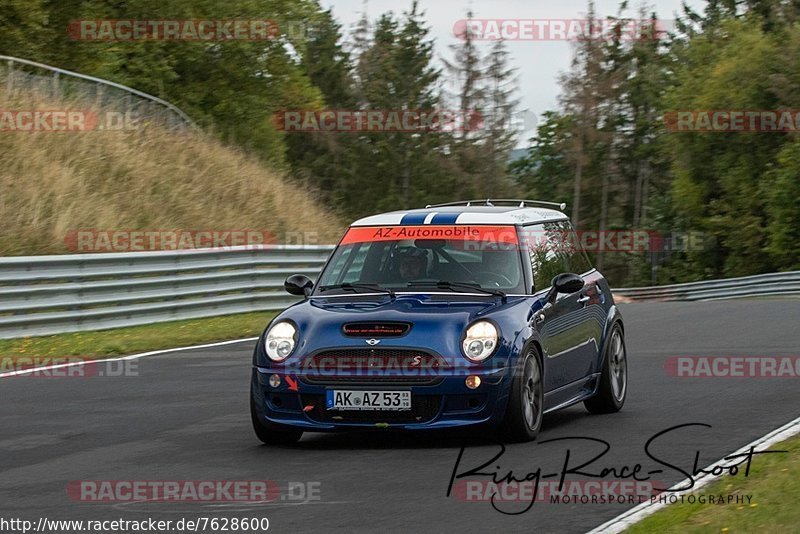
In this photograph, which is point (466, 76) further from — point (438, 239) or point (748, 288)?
point (438, 239)

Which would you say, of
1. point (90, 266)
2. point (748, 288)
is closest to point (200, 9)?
point (748, 288)

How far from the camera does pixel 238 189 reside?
32.7m

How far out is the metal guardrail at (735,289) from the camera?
40969 millimetres

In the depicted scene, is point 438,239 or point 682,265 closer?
point 438,239

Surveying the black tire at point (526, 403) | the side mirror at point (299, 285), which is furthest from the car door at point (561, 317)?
the side mirror at point (299, 285)

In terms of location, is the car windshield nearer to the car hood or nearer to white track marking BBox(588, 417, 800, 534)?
the car hood

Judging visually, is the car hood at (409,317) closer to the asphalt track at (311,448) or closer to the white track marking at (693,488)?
the asphalt track at (311,448)

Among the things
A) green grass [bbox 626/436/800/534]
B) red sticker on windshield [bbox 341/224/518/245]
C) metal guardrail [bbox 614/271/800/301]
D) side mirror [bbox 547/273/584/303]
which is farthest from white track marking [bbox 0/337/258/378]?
metal guardrail [bbox 614/271/800/301]

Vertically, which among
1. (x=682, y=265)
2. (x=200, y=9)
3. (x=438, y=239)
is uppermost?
(x=200, y=9)

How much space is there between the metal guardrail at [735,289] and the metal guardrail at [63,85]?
18890 mm

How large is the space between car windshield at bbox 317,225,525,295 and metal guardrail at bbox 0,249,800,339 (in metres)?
7.89

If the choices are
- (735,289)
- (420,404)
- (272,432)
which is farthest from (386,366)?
(735,289)

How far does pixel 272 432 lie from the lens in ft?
31.3

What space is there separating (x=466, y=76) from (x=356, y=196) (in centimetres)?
1044
